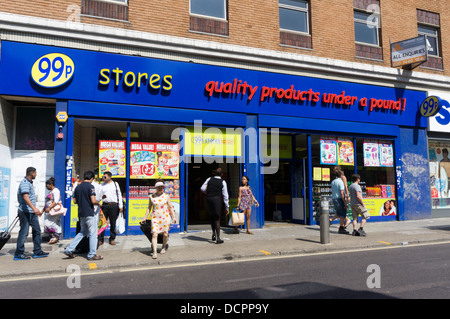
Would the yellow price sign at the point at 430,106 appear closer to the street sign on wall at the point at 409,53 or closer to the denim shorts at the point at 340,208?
the street sign on wall at the point at 409,53

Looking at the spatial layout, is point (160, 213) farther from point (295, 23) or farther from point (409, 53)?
point (409, 53)

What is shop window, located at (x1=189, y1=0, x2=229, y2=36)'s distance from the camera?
1120 cm

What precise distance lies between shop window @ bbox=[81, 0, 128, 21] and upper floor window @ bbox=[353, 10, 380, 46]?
29.6ft

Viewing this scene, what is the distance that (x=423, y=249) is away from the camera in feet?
25.2

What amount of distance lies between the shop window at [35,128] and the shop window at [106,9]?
3.17 m

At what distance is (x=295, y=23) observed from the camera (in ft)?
41.6

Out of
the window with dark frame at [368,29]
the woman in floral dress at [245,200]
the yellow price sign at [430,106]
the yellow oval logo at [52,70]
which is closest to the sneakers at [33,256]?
the yellow oval logo at [52,70]

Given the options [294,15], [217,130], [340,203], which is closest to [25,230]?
[217,130]

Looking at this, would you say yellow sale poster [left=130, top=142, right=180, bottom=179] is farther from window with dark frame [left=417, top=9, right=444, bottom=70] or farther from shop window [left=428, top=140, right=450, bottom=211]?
window with dark frame [left=417, top=9, right=444, bottom=70]

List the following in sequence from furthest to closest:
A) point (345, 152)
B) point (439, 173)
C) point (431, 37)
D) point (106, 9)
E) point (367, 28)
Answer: point (431, 37) → point (439, 173) → point (367, 28) → point (345, 152) → point (106, 9)

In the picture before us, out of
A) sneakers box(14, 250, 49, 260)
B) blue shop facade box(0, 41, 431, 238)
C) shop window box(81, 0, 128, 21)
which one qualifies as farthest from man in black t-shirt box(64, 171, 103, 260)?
shop window box(81, 0, 128, 21)

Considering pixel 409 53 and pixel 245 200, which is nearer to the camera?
pixel 245 200

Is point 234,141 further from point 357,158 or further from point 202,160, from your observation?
point 357,158

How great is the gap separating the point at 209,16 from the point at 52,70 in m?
5.31
